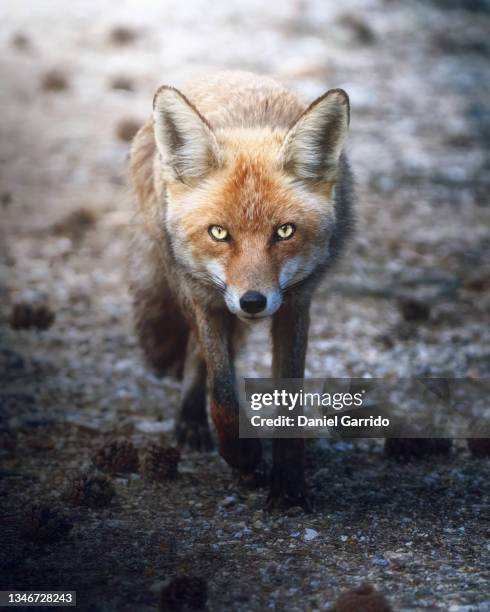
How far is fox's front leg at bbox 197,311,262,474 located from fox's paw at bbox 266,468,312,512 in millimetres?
222

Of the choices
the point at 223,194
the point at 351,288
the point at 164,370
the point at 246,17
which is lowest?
the point at 164,370

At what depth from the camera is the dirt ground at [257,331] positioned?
4.52 meters

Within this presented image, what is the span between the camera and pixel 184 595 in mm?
3971

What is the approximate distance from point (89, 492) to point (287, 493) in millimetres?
1270

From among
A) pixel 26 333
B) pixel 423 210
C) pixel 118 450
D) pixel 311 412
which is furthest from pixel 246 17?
pixel 118 450

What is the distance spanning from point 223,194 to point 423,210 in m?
6.98

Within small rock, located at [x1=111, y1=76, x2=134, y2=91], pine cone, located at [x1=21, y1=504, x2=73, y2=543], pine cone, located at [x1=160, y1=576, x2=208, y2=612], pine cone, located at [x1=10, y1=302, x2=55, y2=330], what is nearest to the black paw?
pine cone, located at [x1=21, y1=504, x2=73, y2=543]

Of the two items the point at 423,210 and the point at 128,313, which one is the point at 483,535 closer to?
the point at 128,313

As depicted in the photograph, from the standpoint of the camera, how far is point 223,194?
182 inches

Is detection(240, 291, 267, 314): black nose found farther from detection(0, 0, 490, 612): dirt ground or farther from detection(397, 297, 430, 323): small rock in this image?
detection(397, 297, 430, 323): small rock

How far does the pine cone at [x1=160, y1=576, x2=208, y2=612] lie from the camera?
3928 mm

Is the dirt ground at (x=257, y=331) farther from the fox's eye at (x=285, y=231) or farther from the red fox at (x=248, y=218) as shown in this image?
the fox's eye at (x=285, y=231)

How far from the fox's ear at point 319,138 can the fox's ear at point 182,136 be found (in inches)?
17.9

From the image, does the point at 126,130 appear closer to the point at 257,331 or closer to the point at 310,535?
the point at 257,331
